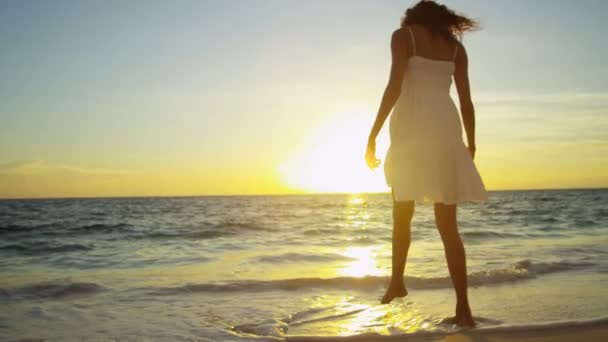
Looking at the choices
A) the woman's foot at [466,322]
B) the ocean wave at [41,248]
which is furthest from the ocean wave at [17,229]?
the woman's foot at [466,322]

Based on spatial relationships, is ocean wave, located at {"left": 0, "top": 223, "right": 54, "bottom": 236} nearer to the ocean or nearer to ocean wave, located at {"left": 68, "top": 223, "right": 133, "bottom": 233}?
ocean wave, located at {"left": 68, "top": 223, "right": 133, "bottom": 233}

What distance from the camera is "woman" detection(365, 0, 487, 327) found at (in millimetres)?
3238

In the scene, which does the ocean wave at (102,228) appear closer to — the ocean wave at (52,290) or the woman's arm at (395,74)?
the ocean wave at (52,290)

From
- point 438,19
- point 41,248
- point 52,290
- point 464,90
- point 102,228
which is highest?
point 438,19

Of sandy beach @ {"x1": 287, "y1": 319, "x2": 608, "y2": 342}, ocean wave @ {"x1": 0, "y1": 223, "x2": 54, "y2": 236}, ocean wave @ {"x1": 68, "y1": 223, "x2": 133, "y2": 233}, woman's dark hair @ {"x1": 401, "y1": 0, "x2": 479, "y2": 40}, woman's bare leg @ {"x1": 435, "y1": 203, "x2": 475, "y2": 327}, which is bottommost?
ocean wave @ {"x1": 0, "y1": 223, "x2": 54, "y2": 236}

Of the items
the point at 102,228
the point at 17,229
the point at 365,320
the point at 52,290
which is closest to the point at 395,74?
the point at 365,320

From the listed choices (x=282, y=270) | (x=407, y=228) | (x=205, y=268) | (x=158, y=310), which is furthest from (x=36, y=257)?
(x=407, y=228)

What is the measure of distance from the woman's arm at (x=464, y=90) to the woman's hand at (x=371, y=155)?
0.67 metres

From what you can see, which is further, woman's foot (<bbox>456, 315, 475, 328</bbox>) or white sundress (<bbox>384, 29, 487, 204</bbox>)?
woman's foot (<bbox>456, 315, 475, 328</bbox>)

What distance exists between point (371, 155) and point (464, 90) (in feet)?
2.58

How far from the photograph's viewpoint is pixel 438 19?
11.1 ft

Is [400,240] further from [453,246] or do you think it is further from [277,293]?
[277,293]

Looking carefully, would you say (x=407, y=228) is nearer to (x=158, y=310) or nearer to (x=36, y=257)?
(x=158, y=310)

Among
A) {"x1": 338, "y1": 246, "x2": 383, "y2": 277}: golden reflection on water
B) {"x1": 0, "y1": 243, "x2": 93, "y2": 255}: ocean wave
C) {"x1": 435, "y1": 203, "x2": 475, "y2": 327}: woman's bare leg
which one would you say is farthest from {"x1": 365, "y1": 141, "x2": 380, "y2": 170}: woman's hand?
{"x1": 0, "y1": 243, "x2": 93, "y2": 255}: ocean wave
